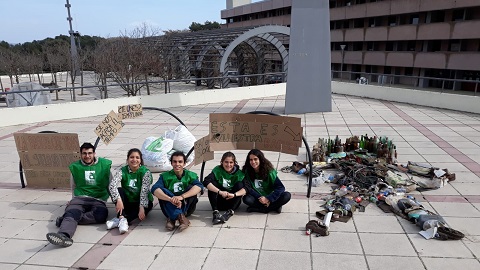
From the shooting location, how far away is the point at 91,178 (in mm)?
4766

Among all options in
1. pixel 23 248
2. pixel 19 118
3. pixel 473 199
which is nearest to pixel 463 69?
pixel 473 199

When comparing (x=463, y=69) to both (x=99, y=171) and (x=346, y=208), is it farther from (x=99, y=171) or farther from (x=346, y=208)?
(x=99, y=171)

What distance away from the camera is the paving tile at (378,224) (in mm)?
4363

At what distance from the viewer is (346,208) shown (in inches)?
189

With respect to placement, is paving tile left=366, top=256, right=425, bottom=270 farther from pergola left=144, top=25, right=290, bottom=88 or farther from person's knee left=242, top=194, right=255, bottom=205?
pergola left=144, top=25, right=290, bottom=88

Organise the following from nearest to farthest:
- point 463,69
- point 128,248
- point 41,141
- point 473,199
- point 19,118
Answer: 1. point 128,248
2. point 473,199
3. point 41,141
4. point 19,118
5. point 463,69

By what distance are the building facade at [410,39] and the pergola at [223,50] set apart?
4727mm

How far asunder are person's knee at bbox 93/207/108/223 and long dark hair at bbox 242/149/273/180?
1915 mm

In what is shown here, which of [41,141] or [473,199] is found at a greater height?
[41,141]

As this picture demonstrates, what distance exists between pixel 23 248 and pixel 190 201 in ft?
6.49

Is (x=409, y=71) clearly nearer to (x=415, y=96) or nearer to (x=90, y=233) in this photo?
(x=415, y=96)

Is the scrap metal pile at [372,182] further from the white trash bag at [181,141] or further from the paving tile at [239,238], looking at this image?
the white trash bag at [181,141]

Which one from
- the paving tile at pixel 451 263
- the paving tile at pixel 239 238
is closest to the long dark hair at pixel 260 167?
the paving tile at pixel 239 238

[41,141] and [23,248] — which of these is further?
[41,141]
